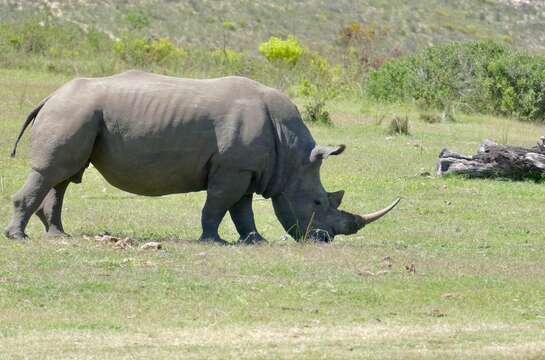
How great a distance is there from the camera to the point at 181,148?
1314cm

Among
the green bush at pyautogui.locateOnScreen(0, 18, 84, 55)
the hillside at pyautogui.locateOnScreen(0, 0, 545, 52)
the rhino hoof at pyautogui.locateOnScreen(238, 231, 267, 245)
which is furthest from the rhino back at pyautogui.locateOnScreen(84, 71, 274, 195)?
the hillside at pyautogui.locateOnScreen(0, 0, 545, 52)

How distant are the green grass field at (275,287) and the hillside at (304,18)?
33.9 meters

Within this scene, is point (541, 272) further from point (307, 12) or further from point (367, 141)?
point (307, 12)

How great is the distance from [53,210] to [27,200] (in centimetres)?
69

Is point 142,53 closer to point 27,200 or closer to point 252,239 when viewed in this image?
point 252,239

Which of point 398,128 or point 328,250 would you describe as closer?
point 328,250

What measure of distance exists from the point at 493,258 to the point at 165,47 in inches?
909

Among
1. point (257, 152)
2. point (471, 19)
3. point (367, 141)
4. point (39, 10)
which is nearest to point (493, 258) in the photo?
point (257, 152)

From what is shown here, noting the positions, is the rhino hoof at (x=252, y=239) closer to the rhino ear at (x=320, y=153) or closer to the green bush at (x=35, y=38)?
the rhino ear at (x=320, y=153)

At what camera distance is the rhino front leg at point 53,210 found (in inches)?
530

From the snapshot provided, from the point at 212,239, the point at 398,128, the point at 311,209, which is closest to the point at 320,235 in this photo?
the point at 311,209

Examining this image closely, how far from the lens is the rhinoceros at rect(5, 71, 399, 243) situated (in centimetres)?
1280

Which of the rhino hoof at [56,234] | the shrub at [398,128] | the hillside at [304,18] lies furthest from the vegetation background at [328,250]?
the hillside at [304,18]

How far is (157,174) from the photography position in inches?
520
